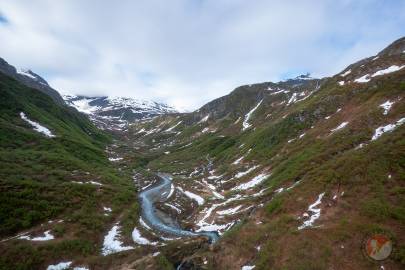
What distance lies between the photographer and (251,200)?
6850cm

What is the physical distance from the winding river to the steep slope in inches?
110

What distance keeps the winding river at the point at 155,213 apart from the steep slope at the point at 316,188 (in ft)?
9.21

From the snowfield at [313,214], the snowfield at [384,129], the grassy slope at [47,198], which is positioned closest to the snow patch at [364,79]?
the snowfield at [384,129]

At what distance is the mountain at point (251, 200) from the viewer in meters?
36.7

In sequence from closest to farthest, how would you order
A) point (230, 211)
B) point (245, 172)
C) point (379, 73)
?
point (230, 211) → point (379, 73) → point (245, 172)

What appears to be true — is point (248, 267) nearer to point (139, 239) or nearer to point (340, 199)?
point (340, 199)

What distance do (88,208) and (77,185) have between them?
11620mm

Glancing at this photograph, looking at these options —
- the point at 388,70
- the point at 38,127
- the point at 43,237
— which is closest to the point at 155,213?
the point at 43,237

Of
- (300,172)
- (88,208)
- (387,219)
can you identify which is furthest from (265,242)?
(88,208)

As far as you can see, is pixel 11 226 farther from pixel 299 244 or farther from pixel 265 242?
pixel 299 244

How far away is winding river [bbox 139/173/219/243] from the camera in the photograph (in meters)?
63.2

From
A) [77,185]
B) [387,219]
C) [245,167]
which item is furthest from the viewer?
[245,167]

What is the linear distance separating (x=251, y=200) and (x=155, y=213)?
30970 millimetres

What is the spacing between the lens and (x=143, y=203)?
91375 mm
